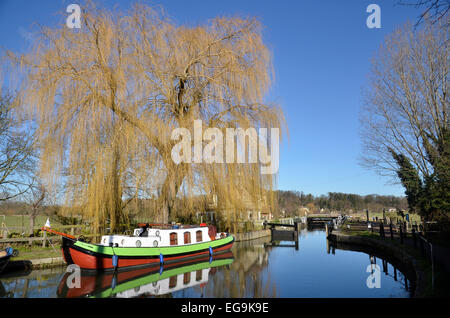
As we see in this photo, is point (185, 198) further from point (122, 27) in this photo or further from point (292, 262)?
point (122, 27)

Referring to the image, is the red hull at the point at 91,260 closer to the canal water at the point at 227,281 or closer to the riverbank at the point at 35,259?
the canal water at the point at 227,281

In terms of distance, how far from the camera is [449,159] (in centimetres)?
1192

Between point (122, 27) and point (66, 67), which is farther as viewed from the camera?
point (122, 27)

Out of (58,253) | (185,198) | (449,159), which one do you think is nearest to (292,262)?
(185,198)

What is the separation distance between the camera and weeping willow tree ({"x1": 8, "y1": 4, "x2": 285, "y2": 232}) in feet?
35.0

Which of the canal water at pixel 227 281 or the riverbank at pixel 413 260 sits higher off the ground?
the riverbank at pixel 413 260

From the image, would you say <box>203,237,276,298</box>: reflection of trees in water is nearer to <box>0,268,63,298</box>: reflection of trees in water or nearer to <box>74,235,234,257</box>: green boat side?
<box>74,235,234,257</box>: green boat side

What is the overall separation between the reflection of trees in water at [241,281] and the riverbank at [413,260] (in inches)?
152

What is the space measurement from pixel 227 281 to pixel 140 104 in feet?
25.0

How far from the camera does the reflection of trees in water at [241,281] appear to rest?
8852mm

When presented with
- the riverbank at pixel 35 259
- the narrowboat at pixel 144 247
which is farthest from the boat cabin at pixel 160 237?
the riverbank at pixel 35 259

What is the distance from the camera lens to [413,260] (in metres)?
9.88

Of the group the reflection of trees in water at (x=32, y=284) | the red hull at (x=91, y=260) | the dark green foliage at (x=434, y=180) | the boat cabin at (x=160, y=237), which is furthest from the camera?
the dark green foliage at (x=434, y=180)

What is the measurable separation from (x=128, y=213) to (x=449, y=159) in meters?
14.1
